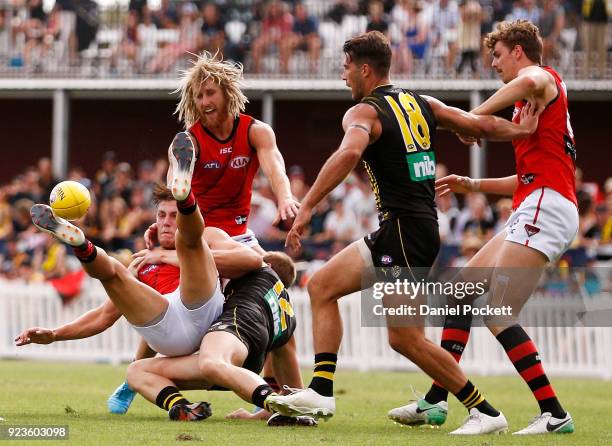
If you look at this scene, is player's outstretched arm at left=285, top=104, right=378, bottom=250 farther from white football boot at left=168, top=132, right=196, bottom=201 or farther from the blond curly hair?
the blond curly hair

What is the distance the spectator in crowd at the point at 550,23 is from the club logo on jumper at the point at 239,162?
13265 mm

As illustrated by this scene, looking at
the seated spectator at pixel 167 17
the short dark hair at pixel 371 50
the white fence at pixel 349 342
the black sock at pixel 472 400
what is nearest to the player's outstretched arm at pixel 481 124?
the short dark hair at pixel 371 50

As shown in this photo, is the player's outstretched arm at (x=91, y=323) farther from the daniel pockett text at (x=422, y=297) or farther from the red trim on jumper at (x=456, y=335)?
the red trim on jumper at (x=456, y=335)

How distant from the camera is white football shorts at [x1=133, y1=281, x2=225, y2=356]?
8.05 meters

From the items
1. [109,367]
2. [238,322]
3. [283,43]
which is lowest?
[109,367]

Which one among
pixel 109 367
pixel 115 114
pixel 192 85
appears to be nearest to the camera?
pixel 192 85

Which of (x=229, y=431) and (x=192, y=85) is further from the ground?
(x=192, y=85)

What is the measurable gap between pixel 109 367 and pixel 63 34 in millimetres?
11368

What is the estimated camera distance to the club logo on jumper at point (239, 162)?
907 centimetres

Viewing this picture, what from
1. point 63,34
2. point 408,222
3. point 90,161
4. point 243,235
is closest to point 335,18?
point 63,34

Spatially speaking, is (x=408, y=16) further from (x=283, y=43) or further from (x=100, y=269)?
(x=100, y=269)

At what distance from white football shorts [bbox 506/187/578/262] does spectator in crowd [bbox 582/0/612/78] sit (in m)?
13.6

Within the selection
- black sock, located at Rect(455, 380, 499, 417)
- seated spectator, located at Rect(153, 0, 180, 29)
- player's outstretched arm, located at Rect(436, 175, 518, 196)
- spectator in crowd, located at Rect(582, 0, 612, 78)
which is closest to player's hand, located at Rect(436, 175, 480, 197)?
player's outstretched arm, located at Rect(436, 175, 518, 196)

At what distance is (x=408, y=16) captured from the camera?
2245 cm
